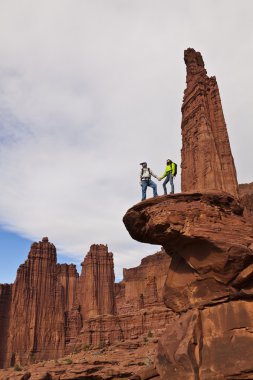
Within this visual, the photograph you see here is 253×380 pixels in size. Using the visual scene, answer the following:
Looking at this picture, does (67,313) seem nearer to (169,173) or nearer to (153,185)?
(153,185)

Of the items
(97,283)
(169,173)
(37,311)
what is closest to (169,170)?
(169,173)

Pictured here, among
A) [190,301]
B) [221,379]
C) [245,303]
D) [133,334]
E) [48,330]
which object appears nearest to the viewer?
[221,379]

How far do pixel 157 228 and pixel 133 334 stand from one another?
151ft

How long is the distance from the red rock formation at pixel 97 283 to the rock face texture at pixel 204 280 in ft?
236

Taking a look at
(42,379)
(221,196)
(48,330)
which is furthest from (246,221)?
(48,330)

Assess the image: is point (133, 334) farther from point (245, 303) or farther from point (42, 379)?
point (245, 303)

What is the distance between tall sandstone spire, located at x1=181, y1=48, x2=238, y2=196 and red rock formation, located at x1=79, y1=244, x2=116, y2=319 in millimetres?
58950

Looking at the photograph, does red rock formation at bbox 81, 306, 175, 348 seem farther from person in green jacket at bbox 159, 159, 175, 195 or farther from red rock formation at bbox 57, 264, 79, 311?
red rock formation at bbox 57, 264, 79, 311

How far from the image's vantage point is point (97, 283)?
8638 cm

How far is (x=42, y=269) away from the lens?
76.7 meters

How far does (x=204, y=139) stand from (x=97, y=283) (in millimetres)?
64011

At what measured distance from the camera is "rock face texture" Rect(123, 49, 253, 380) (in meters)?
11.5

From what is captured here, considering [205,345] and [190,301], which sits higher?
[190,301]

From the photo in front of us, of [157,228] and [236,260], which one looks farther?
[157,228]
